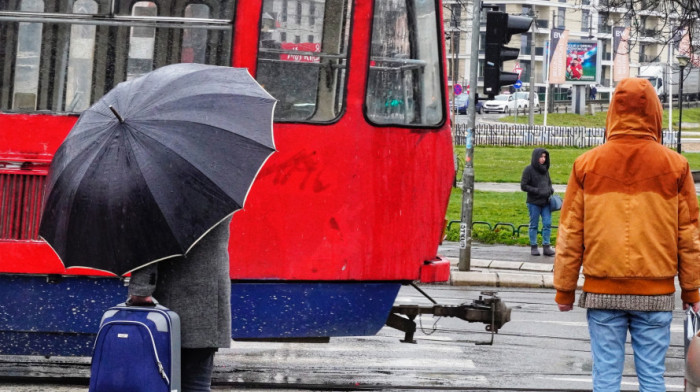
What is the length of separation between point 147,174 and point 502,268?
12.0 meters

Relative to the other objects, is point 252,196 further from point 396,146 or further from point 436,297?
point 436,297

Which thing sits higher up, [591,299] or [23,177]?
[23,177]

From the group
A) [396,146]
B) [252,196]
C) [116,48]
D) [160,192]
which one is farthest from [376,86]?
[160,192]

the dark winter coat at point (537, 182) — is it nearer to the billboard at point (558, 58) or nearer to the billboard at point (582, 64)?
the billboard at point (558, 58)

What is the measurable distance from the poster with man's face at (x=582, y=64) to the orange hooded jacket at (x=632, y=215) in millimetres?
66426

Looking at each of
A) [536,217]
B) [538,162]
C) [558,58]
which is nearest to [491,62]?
[538,162]

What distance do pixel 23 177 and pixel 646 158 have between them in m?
3.75

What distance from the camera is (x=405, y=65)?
25.5ft

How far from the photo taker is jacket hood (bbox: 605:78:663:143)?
567 cm

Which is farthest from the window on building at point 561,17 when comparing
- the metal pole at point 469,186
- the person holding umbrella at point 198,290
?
the person holding umbrella at point 198,290

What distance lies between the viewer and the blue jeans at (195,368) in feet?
17.1

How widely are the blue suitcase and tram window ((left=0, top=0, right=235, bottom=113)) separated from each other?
2832mm

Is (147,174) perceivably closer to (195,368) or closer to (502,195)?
(195,368)

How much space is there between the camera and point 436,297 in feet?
44.5
